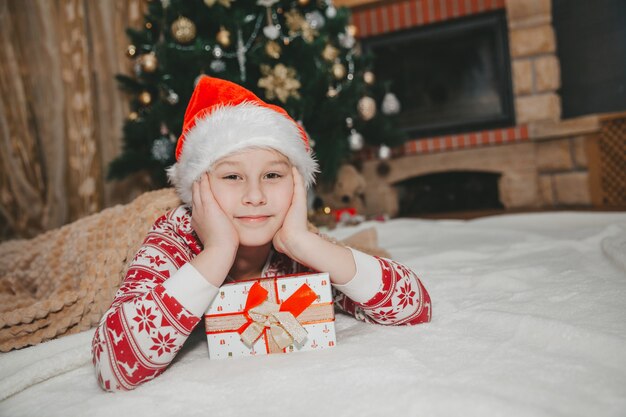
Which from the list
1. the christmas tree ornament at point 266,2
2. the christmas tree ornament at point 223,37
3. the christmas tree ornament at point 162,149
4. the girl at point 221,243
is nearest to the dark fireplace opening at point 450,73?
the christmas tree ornament at point 266,2

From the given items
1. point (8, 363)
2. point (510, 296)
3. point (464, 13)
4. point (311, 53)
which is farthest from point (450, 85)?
point (8, 363)

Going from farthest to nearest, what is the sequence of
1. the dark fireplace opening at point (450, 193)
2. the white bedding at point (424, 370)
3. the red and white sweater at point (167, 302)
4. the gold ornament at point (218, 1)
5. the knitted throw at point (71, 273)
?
1. the dark fireplace opening at point (450, 193)
2. the gold ornament at point (218, 1)
3. the knitted throw at point (71, 273)
4. the red and white sweater at point (167, 302)
5. the white bedding at point (424, 370)

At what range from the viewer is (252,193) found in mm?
770

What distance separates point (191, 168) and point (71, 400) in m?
0.39

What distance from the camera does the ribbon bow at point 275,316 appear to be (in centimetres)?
79

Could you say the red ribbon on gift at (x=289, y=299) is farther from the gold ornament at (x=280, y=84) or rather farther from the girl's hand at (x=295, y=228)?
the gold ornament at (x=280, y=84)

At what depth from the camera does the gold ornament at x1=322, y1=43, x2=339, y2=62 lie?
2424mm

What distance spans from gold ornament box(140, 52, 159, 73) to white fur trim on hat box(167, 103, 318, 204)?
1.44m

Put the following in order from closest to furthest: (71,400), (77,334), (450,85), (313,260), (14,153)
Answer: (71,400) → (313,260) → (77,334) → (14,153) → (450,85)

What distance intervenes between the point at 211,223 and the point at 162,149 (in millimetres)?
1467

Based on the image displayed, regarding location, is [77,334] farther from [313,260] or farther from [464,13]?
[464,13]

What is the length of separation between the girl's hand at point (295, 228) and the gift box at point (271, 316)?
5cm

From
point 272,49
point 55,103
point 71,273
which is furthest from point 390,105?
point 71,273

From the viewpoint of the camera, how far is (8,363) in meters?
0.89
